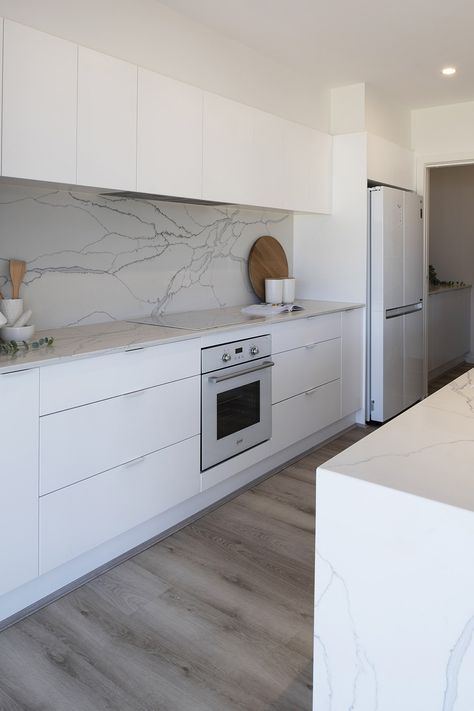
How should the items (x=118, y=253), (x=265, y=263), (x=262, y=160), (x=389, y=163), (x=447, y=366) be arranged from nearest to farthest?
(x=118, y=253)
(x=262, y=160)
(x=265, y=263)
(x=389, y=163)
(x=447, y=366)

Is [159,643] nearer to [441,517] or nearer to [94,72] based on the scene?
[441,517]

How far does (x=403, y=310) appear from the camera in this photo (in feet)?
14.4

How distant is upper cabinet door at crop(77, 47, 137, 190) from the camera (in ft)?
7.67

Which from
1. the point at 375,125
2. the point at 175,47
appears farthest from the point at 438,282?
the point at 175,47

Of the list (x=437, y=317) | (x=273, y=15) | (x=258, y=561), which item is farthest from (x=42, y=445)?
(x=437, y=317)

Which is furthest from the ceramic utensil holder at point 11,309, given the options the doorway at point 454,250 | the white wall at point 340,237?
the doorway at point 454,250

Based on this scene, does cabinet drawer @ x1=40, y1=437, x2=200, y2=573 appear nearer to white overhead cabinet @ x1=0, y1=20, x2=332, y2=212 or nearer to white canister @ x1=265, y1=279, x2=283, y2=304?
white overhead cabinet @ x1=0, y1=20, x2=332, y2=212

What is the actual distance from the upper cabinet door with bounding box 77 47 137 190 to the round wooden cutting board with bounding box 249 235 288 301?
4.84 feet

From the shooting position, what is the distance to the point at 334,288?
425 cm

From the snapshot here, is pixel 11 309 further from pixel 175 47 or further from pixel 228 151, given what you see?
pixel 175 47

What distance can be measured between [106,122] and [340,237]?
2.17 meters

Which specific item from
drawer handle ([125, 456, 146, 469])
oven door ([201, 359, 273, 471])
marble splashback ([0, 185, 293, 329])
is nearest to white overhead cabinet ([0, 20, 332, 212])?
marble splashback ([0, 185, 293, 329])

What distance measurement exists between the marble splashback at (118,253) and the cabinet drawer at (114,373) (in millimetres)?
610

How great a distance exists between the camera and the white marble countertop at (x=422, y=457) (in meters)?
1.00
